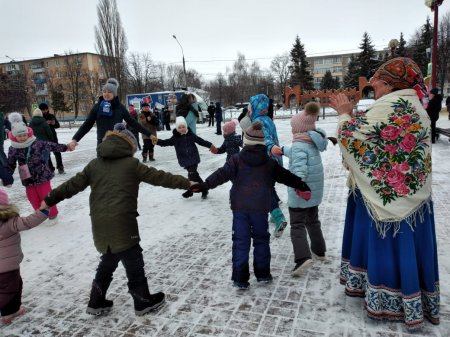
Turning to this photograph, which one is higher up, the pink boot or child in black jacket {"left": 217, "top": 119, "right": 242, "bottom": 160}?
child in black jacket {"left": 217, "top": 119, "right": 242, "bottom": 160}

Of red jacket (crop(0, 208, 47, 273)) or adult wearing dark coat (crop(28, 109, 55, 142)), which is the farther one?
adult wearing dark coat (crop(28, 109, 55, 142))

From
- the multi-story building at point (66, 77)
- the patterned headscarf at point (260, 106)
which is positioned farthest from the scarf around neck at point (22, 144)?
the multi-story building at point (66, 77)

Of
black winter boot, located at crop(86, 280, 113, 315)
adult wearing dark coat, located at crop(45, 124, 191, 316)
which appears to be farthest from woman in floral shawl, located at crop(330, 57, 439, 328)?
black winter boot, located at crop(86, 280, 113, 315)

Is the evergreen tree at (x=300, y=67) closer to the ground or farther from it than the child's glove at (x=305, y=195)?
farther from it

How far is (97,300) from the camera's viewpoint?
3053 millimetres

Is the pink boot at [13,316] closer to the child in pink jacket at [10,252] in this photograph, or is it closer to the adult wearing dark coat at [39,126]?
the child in pink jacket at [10,252]

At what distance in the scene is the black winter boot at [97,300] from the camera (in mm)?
3037

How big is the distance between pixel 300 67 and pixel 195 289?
56.4 metres

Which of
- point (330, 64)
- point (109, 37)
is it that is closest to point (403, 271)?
point (109, 37)

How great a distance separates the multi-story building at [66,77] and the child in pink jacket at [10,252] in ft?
152

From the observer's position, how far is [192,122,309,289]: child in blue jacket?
10.6 feet

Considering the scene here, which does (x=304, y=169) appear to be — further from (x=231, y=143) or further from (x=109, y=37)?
(x=109, y=37)

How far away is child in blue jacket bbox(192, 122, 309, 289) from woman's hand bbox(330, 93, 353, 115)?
695 millimetres

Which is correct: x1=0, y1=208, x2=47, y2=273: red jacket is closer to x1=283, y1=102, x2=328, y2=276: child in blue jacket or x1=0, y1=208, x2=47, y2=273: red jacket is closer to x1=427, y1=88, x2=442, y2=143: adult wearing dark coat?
x1=283, y1=102, x2=328, y2=276: child in blue jacket
